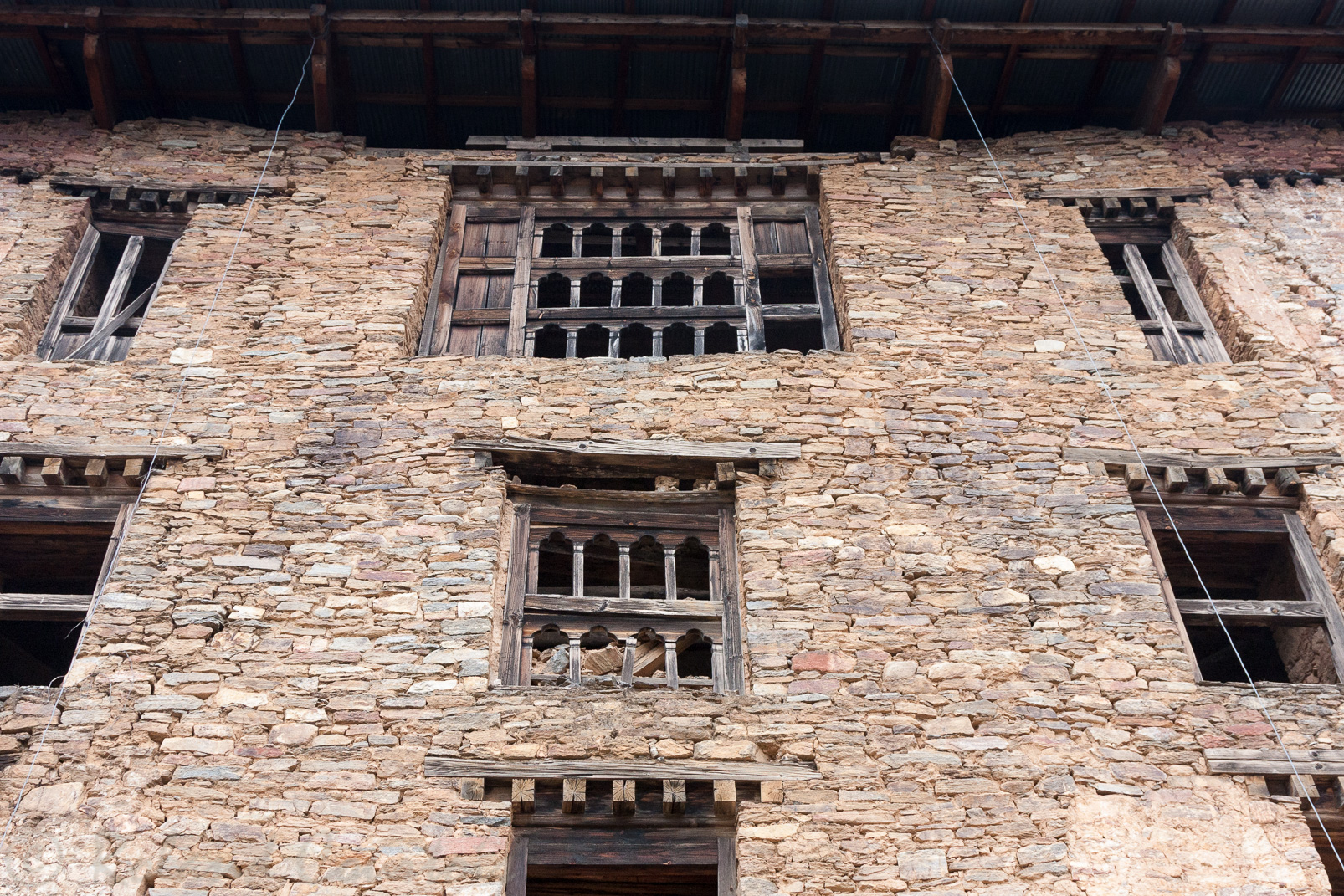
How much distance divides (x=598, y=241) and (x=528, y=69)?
1.60m

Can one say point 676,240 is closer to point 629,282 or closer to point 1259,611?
point 629,282

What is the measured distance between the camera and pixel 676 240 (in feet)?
34.0

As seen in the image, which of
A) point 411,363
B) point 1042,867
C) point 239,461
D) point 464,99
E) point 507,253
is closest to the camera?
point 1042,867

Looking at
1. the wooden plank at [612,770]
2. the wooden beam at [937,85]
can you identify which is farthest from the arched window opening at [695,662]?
the wooden beam at [937,85]

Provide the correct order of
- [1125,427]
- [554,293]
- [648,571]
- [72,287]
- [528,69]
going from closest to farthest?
[648,571], [1125,427], [72,287], [554,293], [528,69]

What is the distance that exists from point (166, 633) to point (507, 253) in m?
4.28

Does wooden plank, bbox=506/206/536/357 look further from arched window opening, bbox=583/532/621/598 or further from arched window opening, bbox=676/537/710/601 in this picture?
arched window opening, bbox=676/537/710/601

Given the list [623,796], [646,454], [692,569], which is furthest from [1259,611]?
[623,796]

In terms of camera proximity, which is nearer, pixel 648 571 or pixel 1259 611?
pixel 1259 611

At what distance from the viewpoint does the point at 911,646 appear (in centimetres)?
697

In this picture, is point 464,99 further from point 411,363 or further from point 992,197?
point 992,197

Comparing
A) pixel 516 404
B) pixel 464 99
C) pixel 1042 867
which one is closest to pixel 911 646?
pixel 1042 867

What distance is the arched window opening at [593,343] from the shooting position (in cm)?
963

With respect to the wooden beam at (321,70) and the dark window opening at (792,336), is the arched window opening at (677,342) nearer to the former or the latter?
the dark window opening at (792,336)
